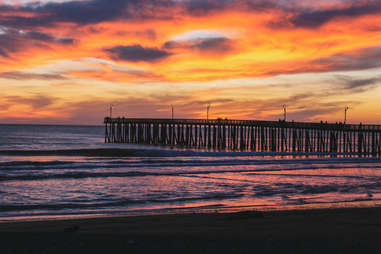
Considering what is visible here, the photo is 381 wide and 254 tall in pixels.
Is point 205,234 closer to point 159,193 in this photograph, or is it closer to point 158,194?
point 158,194

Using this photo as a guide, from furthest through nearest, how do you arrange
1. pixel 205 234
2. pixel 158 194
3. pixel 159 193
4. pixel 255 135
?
1. pixel 255 135
2. pixel 159 193
3. pixel 158 194
4. pixel 205 234

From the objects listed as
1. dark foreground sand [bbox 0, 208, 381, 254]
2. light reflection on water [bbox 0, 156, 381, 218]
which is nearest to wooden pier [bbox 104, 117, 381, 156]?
light reflection on water [bbox 0, 156, 381, 218]

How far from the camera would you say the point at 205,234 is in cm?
733

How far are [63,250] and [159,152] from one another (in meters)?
35.7

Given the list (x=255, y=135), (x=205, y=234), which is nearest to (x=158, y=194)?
(x=205, y=234)

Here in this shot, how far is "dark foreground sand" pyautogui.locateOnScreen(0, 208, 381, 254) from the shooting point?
6.30 meters

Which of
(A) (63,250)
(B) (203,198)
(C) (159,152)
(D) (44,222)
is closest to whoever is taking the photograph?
(A) (63,250)

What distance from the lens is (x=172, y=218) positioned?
9383mm

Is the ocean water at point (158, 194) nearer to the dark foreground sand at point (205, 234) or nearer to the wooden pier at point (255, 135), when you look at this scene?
the dark foreground sand at point (205, 234)

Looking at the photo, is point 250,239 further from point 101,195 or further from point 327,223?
point 101,195

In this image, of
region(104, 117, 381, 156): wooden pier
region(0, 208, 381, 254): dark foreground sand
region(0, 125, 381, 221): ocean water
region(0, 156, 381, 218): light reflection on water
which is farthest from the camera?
region(104, 117, 381, 156): wooden pier

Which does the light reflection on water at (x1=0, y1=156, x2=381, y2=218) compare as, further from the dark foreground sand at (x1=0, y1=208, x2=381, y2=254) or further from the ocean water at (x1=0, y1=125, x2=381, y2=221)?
the dark foreground sand at (x1=0, y1=208, x2=381, y2=254)

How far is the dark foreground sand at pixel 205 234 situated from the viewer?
6.30m

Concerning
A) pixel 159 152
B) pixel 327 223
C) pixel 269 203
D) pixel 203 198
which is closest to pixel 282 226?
pixel 327 223
